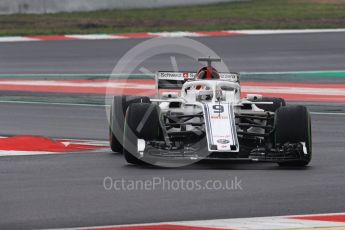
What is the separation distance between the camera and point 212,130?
12.0 meters

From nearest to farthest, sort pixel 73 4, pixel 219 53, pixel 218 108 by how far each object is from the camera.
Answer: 1. pixel 218 108
2. pixel 219 53
3. pixel 73 4

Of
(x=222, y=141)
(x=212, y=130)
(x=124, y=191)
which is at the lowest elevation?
(x=124, y=191)

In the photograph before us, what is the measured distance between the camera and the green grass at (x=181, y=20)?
28914 mm

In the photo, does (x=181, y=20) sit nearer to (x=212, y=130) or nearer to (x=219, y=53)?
(x=219, y=53)

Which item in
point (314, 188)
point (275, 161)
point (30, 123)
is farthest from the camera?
point (30, 123)

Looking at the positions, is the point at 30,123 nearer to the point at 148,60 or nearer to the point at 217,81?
the point at 217,81

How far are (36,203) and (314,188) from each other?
260 cm

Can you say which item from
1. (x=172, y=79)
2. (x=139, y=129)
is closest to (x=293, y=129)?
(x=139, y=129)

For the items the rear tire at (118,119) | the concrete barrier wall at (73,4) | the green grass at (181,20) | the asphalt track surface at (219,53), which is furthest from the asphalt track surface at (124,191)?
the concrete barrier wall at (73,4)

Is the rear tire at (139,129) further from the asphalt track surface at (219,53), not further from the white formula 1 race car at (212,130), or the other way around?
the asphalt track surface at (219,53)

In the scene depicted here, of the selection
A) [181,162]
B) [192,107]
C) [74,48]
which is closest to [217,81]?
[192,107]

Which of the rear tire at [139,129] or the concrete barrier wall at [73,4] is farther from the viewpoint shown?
the concrete barrier wall at [73,4]

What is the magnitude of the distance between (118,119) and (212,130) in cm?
167

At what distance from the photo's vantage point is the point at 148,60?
24.6 m
